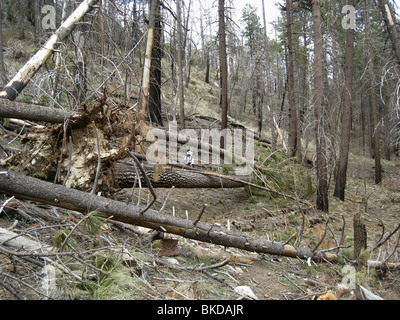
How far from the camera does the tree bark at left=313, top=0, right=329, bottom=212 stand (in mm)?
7992

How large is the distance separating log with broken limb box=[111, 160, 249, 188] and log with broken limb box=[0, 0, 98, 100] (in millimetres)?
2018

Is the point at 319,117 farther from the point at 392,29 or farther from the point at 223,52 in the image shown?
the point at 223,52

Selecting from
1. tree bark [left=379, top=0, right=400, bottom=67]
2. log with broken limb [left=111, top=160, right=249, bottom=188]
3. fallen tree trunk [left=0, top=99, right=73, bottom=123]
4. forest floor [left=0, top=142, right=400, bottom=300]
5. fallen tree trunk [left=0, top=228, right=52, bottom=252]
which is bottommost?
forest floor [left=0, top=142, right=400, bottom=300]

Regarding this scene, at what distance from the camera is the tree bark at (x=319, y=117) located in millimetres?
7992

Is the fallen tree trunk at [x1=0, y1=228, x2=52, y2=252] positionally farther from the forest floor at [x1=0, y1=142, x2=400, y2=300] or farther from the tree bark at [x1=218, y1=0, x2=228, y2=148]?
the tree bark at [x1=218, y1=0, x2=228, y2=148]

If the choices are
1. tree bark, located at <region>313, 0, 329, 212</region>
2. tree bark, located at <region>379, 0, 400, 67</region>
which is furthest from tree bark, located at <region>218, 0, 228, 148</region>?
tree bark, located at <region>379, 0, 400, 67</region>

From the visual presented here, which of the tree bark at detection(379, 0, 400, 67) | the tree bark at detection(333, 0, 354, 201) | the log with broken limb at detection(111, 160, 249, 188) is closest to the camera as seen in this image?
the log with broken limb at detection(111, 160, 249, 188)

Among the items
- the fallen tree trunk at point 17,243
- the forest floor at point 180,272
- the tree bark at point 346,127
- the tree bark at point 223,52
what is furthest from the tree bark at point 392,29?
the fallen tree trunk at point 17,243

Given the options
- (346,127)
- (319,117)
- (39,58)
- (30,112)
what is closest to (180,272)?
(30,112)

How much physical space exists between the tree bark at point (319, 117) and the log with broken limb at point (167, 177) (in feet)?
9.38

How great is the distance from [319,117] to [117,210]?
6.23 metres
